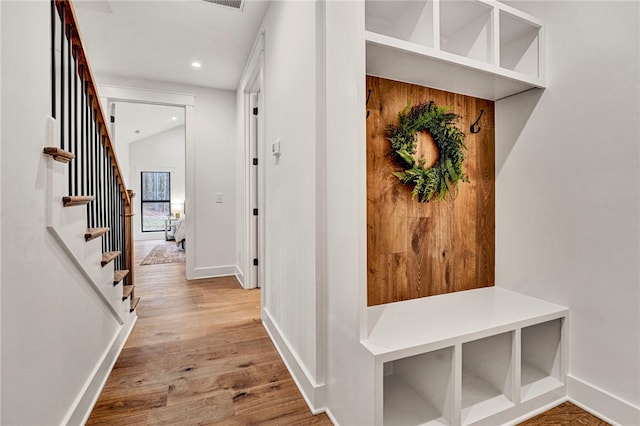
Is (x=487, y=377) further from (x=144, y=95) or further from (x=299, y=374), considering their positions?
(x=144, y=95)

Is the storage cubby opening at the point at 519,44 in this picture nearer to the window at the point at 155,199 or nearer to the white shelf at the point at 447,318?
the white shelf at the point at 447,318

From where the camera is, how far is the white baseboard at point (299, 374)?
1620 millimetres

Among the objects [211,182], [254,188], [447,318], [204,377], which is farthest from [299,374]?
[211,182]

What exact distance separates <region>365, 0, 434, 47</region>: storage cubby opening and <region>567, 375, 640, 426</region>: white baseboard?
1.72 meters

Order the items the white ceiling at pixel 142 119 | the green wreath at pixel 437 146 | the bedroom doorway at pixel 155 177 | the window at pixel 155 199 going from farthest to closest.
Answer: the window at pixel 155 199, the bedroom doorway at pixel 155 177, the white ceiling at pixel 142 119, the green wreath at pixel 437 146

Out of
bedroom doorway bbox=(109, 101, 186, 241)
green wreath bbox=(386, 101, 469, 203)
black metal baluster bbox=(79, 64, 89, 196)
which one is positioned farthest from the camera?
bedroom doorway bbox=(109, 101, 186, 241)

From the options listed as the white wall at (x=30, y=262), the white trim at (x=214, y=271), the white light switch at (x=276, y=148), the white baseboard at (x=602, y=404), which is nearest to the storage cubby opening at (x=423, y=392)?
the white baseboard at (x=602, y=404)

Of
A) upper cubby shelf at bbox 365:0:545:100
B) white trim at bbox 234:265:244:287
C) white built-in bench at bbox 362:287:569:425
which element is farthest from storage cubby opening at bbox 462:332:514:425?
white trim at bbox 234:265:244:287

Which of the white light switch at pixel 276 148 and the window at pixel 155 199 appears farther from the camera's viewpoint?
the window at pixel 155 199

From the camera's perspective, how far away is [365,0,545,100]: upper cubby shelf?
140 centimetres

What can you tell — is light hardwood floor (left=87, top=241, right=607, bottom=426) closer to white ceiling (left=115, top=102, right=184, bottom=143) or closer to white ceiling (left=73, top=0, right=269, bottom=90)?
white ceiling (left=73, top=0, right=269, bottom=90)

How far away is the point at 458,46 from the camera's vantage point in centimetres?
180

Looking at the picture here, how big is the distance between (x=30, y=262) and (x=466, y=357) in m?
1.98

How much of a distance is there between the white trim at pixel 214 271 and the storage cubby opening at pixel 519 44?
12.5 feet
